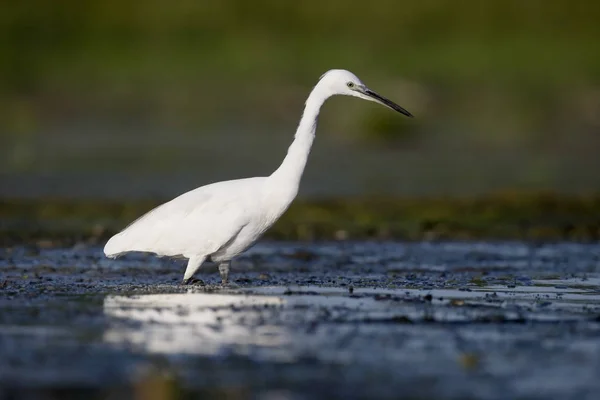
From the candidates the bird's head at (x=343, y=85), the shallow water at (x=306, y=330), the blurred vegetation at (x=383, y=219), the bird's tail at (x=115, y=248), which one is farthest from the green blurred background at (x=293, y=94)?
the bird's head at (x=343, y=85)

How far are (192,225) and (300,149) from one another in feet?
3.96

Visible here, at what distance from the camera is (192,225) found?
11.7 m

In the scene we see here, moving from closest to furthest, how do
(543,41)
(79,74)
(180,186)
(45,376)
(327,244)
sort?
(45,376), (327,244), (180,186), (79,74), (543,41)

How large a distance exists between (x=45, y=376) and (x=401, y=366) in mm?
2163

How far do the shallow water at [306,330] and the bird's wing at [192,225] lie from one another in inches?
14.5

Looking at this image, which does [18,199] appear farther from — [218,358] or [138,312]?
[218,358]

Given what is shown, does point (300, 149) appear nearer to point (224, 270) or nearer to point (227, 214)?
point (227, 214)

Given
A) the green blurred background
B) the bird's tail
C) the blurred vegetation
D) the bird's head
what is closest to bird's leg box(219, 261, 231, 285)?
the bird's tail

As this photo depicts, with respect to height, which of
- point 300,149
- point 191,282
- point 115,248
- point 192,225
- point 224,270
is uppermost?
point 300,149

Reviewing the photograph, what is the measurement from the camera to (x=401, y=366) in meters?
7.94

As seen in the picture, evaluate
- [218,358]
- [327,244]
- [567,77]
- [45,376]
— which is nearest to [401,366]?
[218,358]

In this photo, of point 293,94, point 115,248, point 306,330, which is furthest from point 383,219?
point 293,94

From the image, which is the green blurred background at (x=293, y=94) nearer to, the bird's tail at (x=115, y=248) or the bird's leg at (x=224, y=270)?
the bird's tail at (x=115, y=248)

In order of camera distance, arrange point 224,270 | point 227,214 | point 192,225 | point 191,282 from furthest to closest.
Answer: point 224,270 < point 191,282 < point 192,225 < point 227,214
